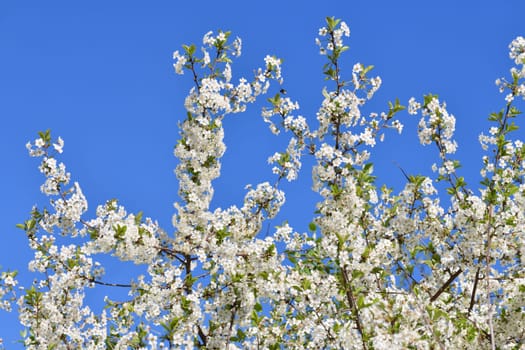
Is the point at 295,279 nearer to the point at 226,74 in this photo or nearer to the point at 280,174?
the point at 280,174

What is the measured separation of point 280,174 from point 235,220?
1.02 meters

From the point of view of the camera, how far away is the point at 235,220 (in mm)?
7570

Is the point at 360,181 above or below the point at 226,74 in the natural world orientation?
below

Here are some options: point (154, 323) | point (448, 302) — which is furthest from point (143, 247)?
point (448, 302)

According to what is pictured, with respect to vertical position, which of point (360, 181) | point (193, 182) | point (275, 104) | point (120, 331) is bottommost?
point (120, 331)

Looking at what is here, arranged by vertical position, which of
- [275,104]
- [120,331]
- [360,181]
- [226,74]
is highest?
[226,74]

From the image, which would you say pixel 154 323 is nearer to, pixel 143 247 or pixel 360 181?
pixel 143 247

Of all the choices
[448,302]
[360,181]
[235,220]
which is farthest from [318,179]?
[448,302]

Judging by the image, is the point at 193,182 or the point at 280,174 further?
the point at 280,174

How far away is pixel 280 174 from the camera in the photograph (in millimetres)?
8109

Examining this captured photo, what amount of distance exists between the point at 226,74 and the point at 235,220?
2052 millimetres

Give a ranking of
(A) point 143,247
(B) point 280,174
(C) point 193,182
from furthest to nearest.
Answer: (B) point 280,174, (C) point 193,182, (A) point 143,247

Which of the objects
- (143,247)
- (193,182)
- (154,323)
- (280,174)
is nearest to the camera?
(154,323)

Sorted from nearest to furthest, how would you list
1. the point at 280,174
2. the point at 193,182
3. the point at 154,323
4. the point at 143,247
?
the point at 154,323 < the point at 143,247 < the point at 193,182 < the point at 280,174
